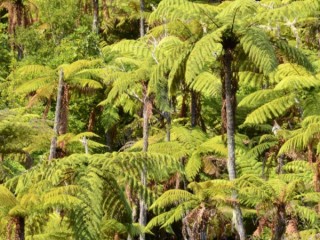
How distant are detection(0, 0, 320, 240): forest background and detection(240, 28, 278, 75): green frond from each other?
0.06ft

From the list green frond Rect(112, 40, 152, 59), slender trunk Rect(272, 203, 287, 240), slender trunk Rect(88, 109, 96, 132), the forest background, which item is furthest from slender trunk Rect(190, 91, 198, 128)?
slender trunk Rect(272, 203, 287, 240)

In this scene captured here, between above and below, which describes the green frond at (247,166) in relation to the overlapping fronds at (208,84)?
below

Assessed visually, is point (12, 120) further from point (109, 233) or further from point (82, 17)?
point (82, 17)

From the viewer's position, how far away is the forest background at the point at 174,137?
7.31 metres

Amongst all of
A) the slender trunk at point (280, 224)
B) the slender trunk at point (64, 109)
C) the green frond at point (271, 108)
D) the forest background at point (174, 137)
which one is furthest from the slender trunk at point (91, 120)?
the slender trunk at point (280, 224)

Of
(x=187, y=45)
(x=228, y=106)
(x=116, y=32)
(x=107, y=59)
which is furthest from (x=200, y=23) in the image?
(x=116, y=32)

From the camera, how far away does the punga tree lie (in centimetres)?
832

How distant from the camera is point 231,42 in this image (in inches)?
344

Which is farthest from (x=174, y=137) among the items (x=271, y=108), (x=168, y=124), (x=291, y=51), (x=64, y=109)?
(x=291, y=51)

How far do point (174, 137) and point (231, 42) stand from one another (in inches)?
212

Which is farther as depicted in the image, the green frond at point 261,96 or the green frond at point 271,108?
the green frond at point 261,96

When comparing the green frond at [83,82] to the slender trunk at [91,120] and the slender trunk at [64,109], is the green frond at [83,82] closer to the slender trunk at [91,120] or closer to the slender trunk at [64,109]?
the slender trunk at [64,109]

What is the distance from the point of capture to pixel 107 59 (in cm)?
1791

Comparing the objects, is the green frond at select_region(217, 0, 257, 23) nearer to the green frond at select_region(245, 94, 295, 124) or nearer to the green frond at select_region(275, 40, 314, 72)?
the green frond at select_region(275, 40, 314, 72)
